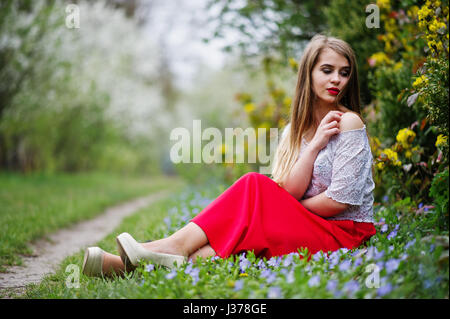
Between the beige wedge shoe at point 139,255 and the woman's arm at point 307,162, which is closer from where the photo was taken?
the beige wedge shoe at point 139,255

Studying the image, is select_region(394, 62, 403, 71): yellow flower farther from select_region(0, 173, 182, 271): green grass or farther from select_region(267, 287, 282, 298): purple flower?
select_region(0, 173, 182, 271): green grass

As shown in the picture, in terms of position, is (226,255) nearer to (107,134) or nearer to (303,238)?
(303,238)

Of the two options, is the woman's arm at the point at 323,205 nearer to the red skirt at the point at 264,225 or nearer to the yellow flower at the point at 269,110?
the red skirt at the point at 264,225

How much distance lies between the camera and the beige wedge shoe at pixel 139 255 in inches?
83.0

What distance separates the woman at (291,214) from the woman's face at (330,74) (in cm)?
18

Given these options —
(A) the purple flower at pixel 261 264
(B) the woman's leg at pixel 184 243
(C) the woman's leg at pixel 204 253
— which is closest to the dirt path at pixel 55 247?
(B) the woman's leg at pixel 184 243

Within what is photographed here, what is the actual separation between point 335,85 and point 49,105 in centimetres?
763

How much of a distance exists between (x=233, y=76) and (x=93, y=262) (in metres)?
15.9

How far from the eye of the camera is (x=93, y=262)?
6.89 feet

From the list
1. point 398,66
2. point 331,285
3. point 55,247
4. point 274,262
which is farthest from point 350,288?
point 55,247

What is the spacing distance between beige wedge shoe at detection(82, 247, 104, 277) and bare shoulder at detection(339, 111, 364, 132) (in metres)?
1.53

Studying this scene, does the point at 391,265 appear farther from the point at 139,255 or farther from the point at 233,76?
the point at 233,76

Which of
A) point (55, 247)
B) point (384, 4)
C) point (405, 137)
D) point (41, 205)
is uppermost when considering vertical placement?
point (384, 4)
